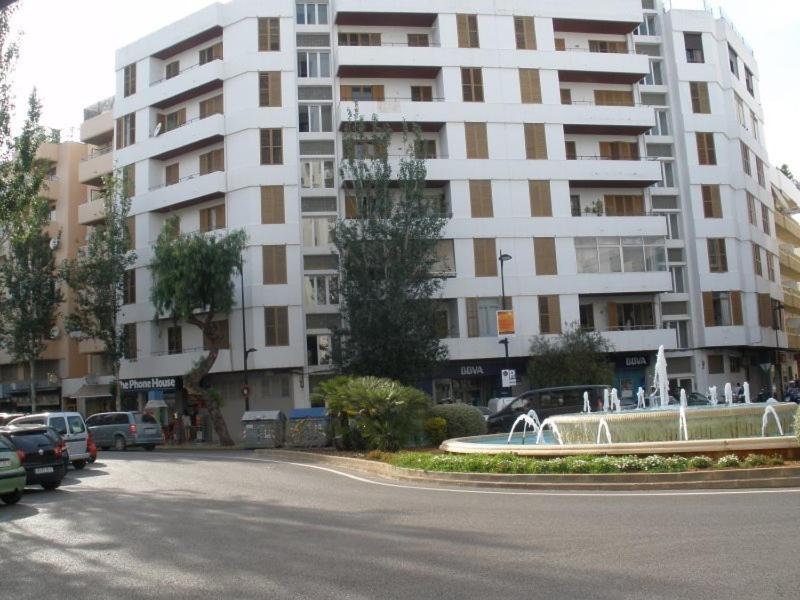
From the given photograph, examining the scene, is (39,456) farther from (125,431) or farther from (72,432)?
(125,431)

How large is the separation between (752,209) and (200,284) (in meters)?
33.8

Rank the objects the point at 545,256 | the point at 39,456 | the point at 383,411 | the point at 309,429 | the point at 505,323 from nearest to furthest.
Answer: the point at 39,456
the point at 383,411
the point at 309,429
the point at 505,323
the point at 545,256

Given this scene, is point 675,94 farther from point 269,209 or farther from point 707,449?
point 707,449

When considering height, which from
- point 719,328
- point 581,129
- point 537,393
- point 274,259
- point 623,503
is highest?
point 581,129

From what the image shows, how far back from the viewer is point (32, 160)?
2869 centimetres

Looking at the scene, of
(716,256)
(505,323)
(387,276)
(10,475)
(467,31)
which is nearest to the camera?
(10,475)

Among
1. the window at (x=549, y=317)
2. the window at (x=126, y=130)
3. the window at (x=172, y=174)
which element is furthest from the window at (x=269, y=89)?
the window at (x=549, y=317)

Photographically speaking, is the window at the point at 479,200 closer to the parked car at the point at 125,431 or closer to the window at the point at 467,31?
the window at the point at 467,31

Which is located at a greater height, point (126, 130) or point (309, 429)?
point (126, 130)

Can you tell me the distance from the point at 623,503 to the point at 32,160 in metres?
25.0

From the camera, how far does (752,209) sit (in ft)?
163

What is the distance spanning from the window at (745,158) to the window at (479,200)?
17.5 meters

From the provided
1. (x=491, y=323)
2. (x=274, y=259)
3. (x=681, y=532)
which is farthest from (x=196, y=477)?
(x=491, y=323)

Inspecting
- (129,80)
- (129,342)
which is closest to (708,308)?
(129,342)
